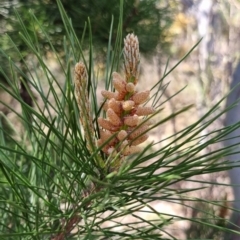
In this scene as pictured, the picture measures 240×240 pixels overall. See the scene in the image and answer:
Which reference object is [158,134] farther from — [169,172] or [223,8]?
[169,172]

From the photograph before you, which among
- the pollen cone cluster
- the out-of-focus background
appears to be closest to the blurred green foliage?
the out-of-focus background

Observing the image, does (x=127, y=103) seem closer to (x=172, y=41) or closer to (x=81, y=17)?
(x=81, y=17)

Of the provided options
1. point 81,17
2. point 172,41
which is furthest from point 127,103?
point 172,41

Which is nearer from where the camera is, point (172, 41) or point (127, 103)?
point (127, 103)

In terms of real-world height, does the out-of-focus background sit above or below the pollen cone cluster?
above

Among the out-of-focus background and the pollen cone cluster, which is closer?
the pollen cone cluster

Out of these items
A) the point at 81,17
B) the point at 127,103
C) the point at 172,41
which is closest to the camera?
the point at 127,103

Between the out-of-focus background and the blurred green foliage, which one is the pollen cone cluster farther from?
the blurred green foliage

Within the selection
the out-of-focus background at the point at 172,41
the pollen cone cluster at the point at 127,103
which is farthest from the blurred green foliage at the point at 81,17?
the pollen cone cluster at the point at 127,103
